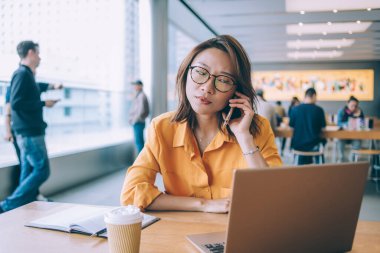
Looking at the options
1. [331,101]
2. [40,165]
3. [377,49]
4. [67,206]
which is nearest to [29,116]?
[40,165]

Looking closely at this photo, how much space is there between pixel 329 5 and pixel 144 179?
21.8ft

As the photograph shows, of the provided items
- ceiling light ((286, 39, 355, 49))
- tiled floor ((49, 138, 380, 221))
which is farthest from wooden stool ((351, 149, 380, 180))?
ceiling light ((286, 39, 355, 49))

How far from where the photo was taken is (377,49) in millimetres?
11750

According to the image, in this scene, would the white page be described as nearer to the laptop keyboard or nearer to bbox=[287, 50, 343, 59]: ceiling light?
the laptop keyboard

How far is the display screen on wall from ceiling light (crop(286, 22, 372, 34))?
219 inches

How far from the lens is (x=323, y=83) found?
1459 centimetres

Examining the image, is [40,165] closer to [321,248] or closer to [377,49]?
[321,248]

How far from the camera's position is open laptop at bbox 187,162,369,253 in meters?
0.72

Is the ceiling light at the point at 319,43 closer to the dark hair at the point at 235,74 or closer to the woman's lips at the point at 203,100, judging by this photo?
the dark hair at the point at 235,74

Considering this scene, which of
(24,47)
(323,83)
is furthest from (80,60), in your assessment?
(323,83)

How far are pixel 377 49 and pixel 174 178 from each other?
12.3 metres

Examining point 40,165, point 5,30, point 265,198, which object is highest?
point 5,30

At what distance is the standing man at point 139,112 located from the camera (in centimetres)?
596

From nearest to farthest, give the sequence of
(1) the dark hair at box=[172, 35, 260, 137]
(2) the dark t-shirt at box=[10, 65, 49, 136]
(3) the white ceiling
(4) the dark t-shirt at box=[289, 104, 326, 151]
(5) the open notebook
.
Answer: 1. (5) the open notebook
2. (1) the dark hair at box=[172, 35, 260, 137]
3. (2) the dark t-shirt at box=[10, 65, 49, 136]
4. (4) the dark t-shirt at box=[289, 104, 326, 151]
5. (3) the white ceiling
